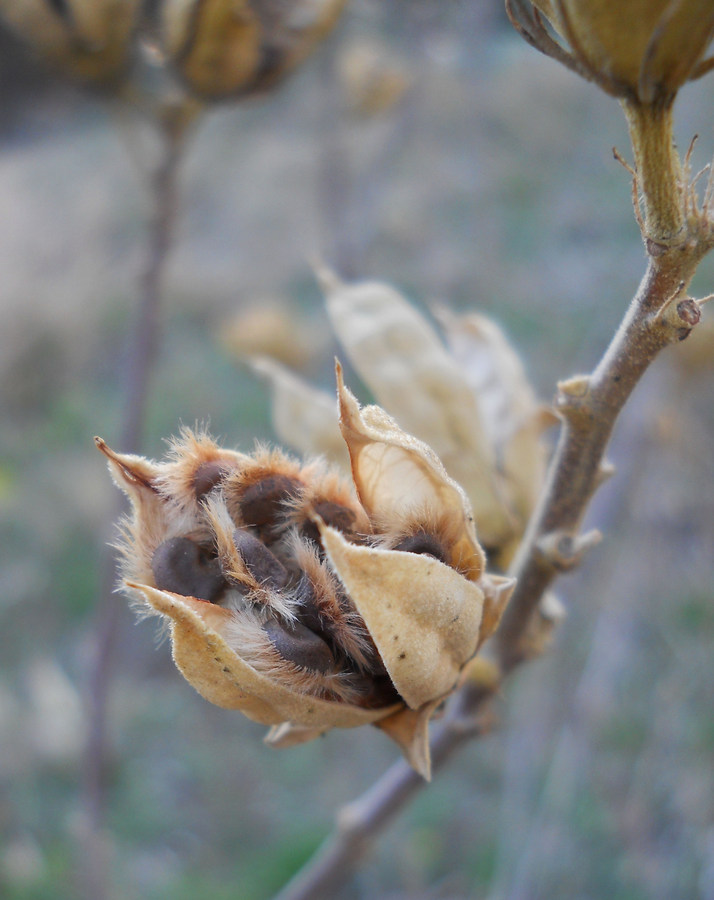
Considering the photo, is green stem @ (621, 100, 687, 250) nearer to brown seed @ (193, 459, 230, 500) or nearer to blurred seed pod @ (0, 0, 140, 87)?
brown seed @ (193, 459, 230, 500)

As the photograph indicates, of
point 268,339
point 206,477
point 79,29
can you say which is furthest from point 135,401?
point 268,339

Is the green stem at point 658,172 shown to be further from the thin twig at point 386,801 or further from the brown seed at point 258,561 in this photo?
the thin twig at point 386,801

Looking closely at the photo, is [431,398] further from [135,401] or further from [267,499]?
[135,401]

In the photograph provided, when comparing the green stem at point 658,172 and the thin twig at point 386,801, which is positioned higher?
the green stem at point 658,172

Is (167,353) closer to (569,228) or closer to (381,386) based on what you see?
(569,228)

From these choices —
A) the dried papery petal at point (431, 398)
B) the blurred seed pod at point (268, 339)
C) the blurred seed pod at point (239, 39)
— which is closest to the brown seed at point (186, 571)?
the dried papery petal at point (431, 398)

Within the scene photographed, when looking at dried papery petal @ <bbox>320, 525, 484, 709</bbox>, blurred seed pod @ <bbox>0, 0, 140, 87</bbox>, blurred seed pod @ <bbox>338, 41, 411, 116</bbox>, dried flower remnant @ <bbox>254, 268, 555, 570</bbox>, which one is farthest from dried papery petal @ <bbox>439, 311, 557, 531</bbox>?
blurred seed pod @ <bbox>338, 41, 411, 116</bbox>
